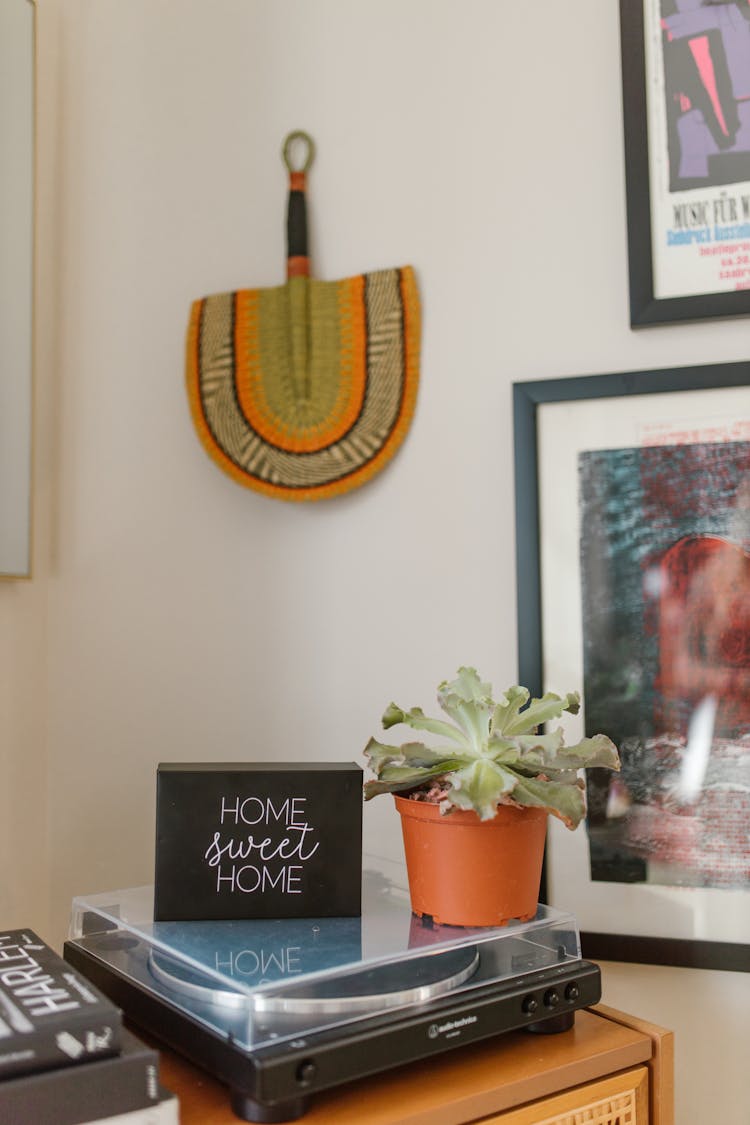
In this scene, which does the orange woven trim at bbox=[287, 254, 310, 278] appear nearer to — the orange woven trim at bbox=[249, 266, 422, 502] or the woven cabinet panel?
Result: the orange woven trim at bbox=[249, 266, 422, 502]

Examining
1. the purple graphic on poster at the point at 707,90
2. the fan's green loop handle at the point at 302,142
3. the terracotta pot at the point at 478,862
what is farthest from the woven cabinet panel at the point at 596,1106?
the fan's green loop handle at the point at 302,142

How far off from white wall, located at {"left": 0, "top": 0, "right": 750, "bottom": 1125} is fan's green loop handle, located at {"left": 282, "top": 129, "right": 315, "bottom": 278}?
2 centimetres

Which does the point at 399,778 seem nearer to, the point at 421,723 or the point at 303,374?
the point at 421,723

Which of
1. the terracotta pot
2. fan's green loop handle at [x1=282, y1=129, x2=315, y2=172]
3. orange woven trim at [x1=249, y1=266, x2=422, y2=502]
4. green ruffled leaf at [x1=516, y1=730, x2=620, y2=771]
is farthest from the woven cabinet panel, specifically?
fan's green loop handle at [x1=282, y1=129, x2=315, y2=172]

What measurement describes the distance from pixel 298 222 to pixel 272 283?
3.2 inches

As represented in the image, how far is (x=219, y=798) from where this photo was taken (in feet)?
2.68

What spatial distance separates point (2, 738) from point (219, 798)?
1.51 ft

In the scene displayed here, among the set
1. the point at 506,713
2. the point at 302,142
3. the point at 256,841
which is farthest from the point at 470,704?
the point at 302,142

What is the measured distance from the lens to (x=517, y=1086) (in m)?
0.70

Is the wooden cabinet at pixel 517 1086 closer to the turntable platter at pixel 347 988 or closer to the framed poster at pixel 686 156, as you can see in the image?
the turntable platter at pixel 347 988

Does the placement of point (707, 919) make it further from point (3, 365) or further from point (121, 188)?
point (121, 188)

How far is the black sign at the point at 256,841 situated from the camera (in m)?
0.81

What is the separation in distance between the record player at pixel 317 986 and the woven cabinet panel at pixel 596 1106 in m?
0.05

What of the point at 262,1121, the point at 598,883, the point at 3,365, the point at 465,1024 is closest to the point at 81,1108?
the point at 262,1121
